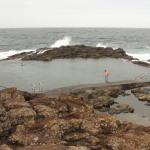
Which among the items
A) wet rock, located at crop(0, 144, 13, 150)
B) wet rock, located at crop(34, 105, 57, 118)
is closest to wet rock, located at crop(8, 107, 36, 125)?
wet rock, located at crop(34, 105, 57, 118)

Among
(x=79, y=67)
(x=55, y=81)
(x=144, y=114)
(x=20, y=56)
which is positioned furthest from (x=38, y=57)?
(x=144, y=114)

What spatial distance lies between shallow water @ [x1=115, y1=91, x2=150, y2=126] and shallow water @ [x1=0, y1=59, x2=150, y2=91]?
8.22 m

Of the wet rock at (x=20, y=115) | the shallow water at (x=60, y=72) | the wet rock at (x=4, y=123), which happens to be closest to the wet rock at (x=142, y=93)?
the shallow water at (x=60, y=72)

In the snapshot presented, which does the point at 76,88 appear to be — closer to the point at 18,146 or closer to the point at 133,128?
the point at 133,128

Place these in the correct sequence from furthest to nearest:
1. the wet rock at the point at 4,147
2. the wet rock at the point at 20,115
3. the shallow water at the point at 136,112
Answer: the shallow water at the point at 136,112
the wet rock at the point at 20,115
the wet rock at the point at 4,147

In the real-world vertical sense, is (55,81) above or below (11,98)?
below

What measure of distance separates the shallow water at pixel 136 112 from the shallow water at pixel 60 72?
323 inches

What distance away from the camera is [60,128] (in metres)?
16.9

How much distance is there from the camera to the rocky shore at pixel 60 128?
15.5m

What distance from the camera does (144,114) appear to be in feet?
82.0

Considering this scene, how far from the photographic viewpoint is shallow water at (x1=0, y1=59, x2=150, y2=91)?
37.5 metres

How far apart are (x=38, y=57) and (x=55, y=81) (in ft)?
74.5

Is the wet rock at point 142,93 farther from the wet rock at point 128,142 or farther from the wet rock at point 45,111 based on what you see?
the wet rock at point 128,142

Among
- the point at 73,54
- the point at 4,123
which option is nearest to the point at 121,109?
the point at 4,123
